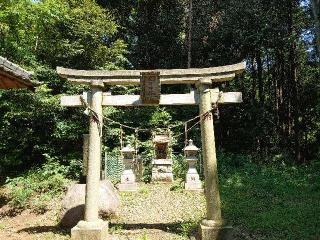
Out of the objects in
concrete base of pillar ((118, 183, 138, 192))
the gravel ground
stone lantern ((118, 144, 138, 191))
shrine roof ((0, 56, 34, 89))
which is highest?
shrine roof ((0, 56, 34, 89))

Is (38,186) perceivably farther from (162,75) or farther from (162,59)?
(162,59)

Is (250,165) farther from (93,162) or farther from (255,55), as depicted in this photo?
(93,162)

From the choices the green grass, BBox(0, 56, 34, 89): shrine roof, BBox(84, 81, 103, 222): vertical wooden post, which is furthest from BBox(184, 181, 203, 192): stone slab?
BBox(0, 56, 34, 89): shrine roof

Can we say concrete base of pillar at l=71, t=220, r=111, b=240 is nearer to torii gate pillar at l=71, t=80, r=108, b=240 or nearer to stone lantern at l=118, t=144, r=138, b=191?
torii gate pillar at l=71, t=80, r=108, b=240

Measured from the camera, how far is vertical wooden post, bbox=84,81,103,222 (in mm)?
7238

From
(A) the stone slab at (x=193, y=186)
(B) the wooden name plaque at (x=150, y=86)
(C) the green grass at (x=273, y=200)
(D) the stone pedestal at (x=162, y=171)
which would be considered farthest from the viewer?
(D) the stone pedestal at (x=162, y=171)

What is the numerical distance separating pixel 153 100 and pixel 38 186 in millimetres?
6319

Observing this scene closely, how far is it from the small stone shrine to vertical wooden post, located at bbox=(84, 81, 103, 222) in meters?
6.76

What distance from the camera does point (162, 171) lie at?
14.1 metres

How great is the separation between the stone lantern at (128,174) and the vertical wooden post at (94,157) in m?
5.56

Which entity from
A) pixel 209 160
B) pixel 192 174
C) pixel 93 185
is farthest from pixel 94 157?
pixel 192 174

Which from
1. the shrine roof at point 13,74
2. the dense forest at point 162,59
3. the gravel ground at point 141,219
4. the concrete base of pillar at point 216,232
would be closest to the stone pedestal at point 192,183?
the gravel ground at point 141,219

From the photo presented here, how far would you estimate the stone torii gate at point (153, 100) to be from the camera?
7.20 m

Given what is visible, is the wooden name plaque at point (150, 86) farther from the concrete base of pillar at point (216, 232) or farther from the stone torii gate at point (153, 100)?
the concrete base of pillar at point (216, 232)
